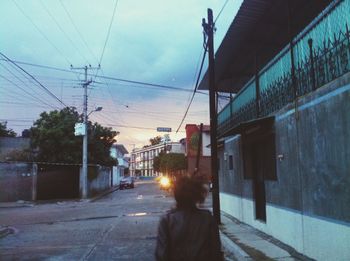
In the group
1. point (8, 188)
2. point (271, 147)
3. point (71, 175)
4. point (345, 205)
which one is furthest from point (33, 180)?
point (345, 205)

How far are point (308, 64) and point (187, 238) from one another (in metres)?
6.23

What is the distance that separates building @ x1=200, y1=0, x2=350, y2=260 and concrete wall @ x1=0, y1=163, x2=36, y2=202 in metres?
21.0

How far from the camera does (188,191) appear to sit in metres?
3.69

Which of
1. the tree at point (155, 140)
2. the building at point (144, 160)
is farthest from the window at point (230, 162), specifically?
the tree at point (155, 140)

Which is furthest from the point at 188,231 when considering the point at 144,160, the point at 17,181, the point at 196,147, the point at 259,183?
the point at 144,160

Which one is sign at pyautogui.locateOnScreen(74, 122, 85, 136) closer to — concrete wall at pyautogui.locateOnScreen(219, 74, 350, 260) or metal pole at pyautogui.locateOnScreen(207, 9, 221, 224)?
metal pole at pyautogui.locateOnScreen(207, 9, 221, 224)

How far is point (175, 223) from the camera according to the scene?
361 centimetres

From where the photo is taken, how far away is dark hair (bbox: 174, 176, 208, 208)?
145 inches

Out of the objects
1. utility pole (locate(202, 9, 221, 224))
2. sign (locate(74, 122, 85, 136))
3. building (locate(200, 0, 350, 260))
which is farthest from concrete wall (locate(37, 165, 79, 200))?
utility pole (locate(202, 9, 221, 224))

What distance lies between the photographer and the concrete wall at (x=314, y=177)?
6.90 metres

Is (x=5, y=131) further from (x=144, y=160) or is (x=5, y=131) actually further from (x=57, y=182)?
(x=144, y=160)

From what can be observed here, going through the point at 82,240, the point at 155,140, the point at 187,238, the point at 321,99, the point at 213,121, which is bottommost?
the point at 82,240

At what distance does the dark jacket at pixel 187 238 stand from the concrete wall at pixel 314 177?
3.90m

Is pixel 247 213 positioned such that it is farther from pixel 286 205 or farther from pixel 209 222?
pixel 209 222
